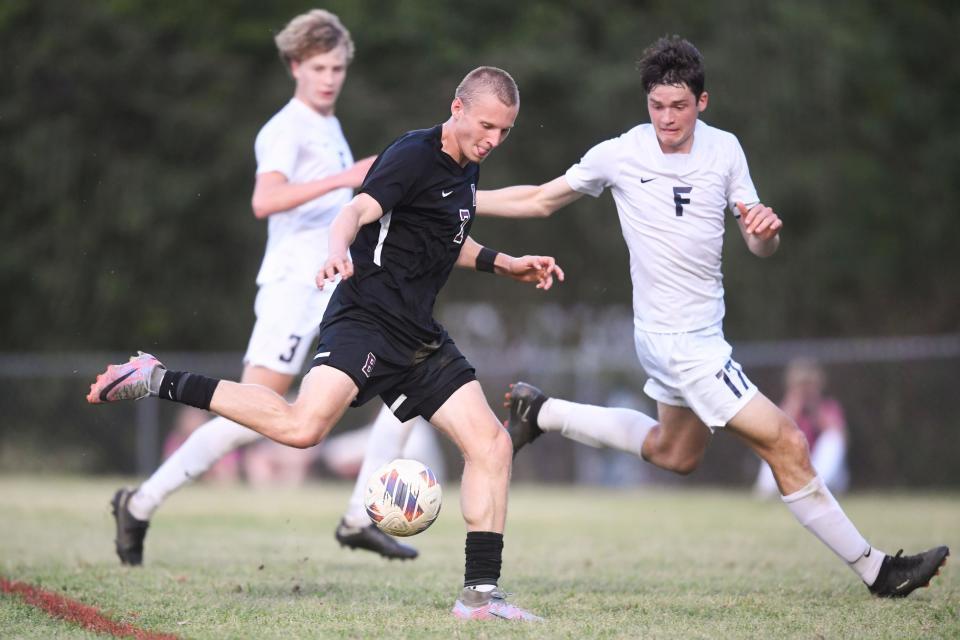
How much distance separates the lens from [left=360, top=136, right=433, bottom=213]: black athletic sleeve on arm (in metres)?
5.27

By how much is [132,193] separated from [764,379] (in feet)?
33.1

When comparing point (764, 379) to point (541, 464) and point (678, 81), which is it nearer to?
point (541, 464)

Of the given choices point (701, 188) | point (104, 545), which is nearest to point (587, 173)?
point (701, 188)

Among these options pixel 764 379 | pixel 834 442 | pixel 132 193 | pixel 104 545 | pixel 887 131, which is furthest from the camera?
pixel 887 131

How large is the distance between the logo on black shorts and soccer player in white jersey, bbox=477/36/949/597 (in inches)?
44.1

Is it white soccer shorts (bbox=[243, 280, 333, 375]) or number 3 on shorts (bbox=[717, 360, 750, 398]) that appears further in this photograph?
white soccer shorts (bbox=[243, 280, 333, 375])

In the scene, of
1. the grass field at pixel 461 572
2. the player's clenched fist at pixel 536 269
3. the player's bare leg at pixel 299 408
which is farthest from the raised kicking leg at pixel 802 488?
the player's bare leg at pixel 299 408

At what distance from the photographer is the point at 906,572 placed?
19.3 ft

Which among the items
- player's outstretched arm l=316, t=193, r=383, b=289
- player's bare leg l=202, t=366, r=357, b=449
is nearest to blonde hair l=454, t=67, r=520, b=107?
player's outstretched arm l=316, t=193, r=383, b=289

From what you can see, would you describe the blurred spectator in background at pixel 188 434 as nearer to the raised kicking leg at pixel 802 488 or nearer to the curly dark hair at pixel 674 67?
the raised kicking leg at pixel 802 488

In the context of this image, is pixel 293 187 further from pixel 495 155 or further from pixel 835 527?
pixel 495 155

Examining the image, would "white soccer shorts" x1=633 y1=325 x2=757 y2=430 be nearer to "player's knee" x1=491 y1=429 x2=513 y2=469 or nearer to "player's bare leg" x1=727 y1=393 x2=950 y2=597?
"player's bare leg" x1=727 y1=393 x2=950 y2=597

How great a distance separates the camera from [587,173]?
620cm

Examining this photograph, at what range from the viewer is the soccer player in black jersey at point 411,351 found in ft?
17.3
